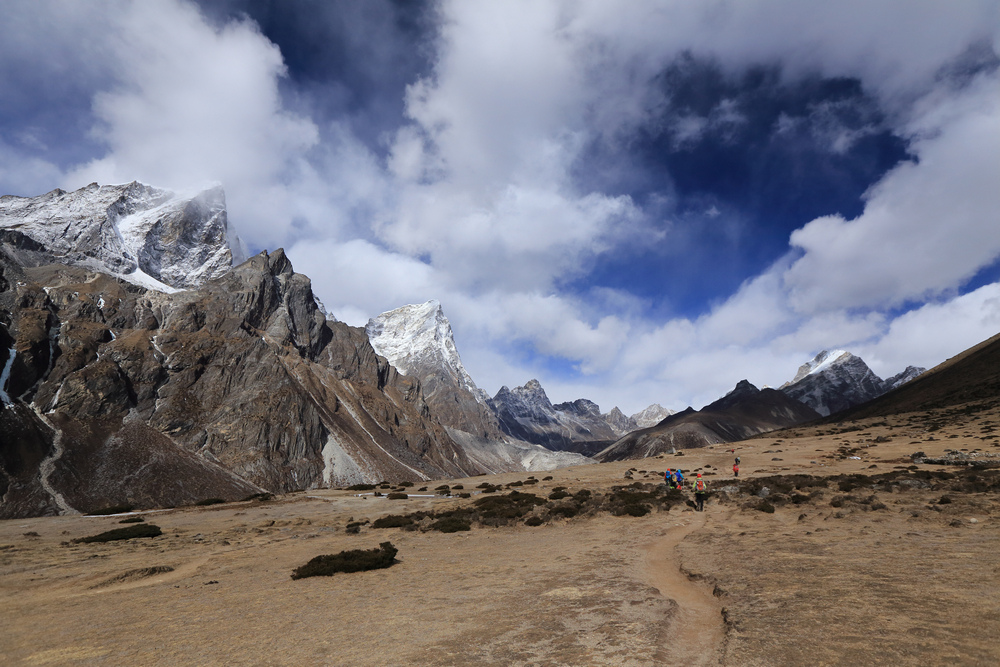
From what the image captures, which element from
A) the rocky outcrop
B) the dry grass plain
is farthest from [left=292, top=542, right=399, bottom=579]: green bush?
the rocky outcrop

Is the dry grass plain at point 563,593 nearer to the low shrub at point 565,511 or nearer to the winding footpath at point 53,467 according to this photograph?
the low shrub at point 565,511

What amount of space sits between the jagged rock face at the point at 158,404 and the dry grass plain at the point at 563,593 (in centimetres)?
7019

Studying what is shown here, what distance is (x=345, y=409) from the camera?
163m

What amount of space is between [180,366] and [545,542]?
131 meters

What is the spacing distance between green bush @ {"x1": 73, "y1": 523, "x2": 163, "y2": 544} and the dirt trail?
27.8m

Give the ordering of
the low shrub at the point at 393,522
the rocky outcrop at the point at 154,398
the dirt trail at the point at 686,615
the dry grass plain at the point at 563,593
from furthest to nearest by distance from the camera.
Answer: the rocky outcrop at the point at 154,398
the low shrub at the point at 393,522
the dry grass plain at the point at 563,593
the dirt trail at the point at 686,615

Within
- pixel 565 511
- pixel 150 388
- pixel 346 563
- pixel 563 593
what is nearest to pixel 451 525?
pixel 565 511

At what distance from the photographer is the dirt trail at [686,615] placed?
853 cm

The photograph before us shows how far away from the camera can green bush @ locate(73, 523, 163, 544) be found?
83.1ft

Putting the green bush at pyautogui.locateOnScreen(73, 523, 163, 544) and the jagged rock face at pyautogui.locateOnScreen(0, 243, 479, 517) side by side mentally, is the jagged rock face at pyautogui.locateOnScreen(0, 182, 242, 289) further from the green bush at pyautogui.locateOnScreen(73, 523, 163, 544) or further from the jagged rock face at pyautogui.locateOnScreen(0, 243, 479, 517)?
the green bush at pyautogui.locateOnScreen(73, 523, 163, 544)

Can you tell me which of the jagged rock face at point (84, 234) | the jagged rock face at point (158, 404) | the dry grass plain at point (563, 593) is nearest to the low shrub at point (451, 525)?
the dry grass plain at point (563, 593)

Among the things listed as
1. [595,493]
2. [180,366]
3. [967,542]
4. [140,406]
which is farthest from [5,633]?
[180,366]

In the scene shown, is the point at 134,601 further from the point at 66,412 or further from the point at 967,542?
the point at 66,412

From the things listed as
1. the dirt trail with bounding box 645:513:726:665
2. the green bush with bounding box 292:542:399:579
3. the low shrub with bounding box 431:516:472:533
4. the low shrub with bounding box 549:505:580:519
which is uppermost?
the green bush with bounding box 292:542:399:579
